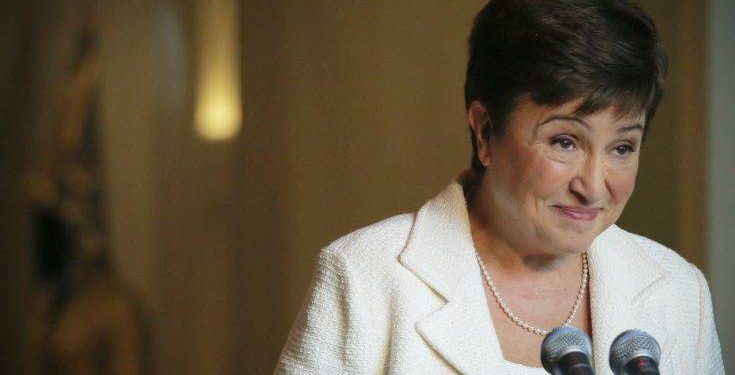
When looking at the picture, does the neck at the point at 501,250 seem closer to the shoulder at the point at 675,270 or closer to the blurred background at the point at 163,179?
the shoulder at the point at 675,270

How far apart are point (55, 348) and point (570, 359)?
469cm

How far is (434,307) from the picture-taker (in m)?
1.95

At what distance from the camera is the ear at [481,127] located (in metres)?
1.99

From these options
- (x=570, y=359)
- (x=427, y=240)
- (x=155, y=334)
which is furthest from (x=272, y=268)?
(x=570, y=359)

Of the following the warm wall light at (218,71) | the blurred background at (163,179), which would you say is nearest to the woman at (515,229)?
the blurred background at (163,179)

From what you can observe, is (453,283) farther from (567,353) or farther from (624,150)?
(567,353)

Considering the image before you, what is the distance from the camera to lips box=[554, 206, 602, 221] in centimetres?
189

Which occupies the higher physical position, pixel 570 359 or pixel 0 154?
pixel 570 359

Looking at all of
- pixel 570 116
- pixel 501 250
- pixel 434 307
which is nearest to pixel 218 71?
pixel 501 250

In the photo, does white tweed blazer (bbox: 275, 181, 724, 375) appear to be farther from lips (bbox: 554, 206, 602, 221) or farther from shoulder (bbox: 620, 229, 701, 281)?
lips (bbox: 554, 206, 602, 221)

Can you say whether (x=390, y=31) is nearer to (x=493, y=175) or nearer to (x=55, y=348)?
(x=55, y=348)

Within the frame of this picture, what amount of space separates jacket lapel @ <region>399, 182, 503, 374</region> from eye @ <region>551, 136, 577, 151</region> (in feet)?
0.95

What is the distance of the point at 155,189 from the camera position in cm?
554

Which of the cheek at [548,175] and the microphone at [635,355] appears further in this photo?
the cheek at [548,175]
